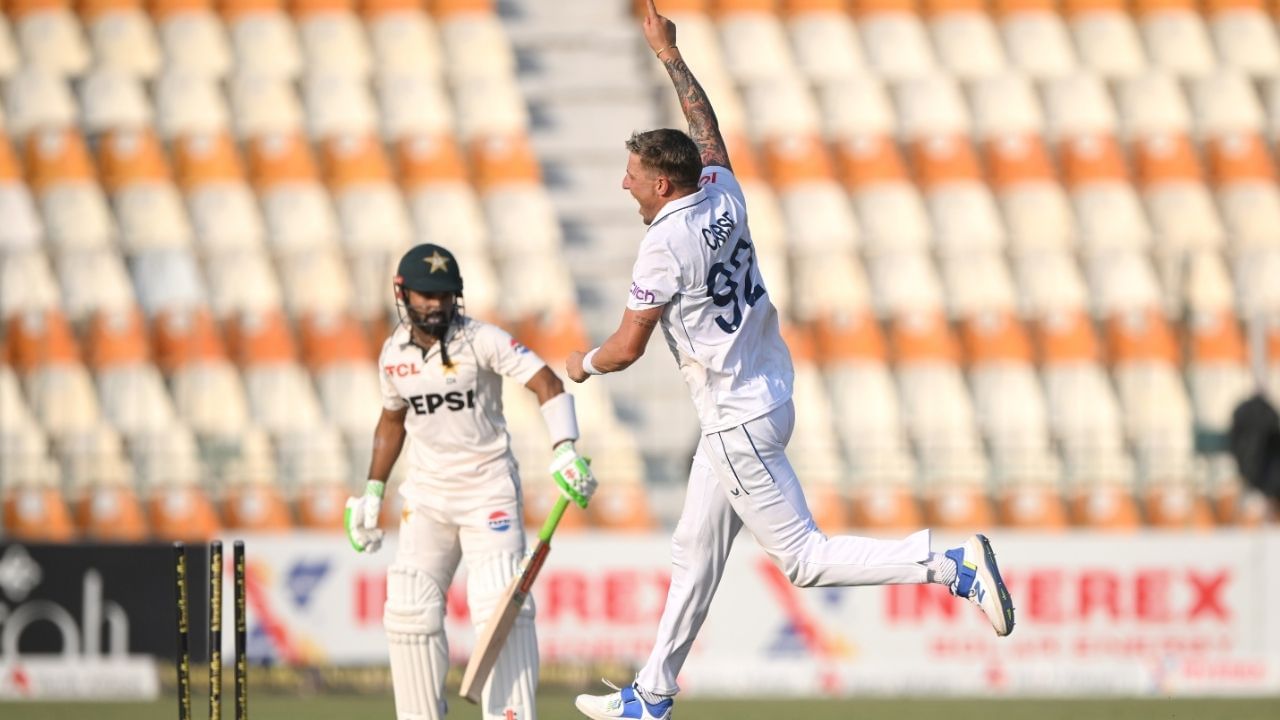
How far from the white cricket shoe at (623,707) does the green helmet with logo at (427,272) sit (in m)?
1.52

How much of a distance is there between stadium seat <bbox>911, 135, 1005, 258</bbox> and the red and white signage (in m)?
3.38

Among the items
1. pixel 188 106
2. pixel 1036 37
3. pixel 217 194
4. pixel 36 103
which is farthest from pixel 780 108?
pixel 36 103

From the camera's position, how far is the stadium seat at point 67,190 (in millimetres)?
13391

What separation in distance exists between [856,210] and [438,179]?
326cm

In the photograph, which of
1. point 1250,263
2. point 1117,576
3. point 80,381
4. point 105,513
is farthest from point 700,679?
point 1250,263

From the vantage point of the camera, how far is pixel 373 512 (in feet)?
22.0

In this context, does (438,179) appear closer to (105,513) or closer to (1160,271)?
(105,513)

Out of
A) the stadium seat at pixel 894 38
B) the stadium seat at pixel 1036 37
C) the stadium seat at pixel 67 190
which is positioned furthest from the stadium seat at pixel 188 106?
the stadium seat at pixel 1036 37

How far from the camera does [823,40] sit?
50.9ft

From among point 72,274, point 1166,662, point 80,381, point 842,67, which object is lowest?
point 1166,662

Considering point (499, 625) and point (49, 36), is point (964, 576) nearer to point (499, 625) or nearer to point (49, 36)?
point (499, 625)

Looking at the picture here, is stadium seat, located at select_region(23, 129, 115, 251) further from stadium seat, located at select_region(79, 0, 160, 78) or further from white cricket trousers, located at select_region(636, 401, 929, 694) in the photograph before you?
white cricket trousers, located at select_region(636, 401, 929, 694)

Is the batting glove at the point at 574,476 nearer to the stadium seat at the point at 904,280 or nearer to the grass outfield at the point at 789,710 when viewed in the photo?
the grass outfield at the point at 789,710

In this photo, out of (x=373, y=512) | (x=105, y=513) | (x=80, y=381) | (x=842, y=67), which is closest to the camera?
(x=373, y=512)
